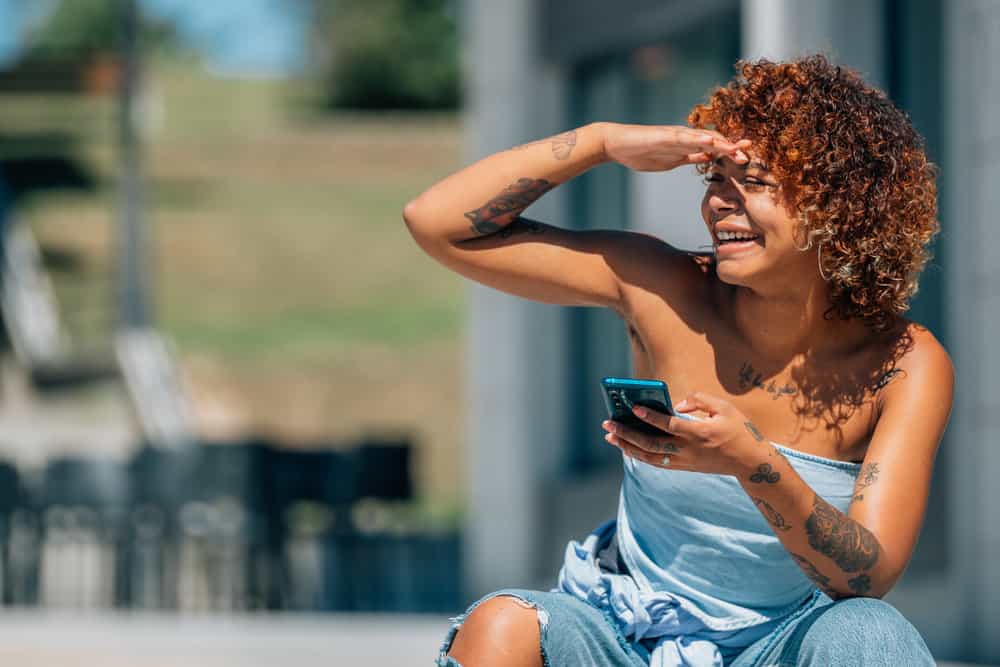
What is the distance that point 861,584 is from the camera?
248cm

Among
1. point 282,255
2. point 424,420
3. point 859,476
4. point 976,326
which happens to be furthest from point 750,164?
point 282,255

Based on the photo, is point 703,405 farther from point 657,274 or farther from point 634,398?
point 657,274

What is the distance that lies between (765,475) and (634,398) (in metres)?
0.25

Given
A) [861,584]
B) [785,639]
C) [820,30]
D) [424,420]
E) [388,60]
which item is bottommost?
[424,420]

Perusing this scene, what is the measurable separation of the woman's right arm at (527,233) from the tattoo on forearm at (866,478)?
578mm

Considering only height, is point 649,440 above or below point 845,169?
below

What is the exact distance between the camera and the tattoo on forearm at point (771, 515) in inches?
94.8

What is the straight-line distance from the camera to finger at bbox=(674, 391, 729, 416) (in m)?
2.34

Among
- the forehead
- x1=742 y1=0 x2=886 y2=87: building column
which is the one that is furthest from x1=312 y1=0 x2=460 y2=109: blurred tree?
the forehead

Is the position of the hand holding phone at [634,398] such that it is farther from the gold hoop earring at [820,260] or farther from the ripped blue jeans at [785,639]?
the gold hoop earring at [820,260]

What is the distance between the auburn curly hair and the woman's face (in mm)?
26

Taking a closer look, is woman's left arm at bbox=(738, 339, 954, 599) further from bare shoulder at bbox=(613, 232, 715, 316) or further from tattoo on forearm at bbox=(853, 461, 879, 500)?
bare shoulder at bbox=(613, 232, 715, 316)

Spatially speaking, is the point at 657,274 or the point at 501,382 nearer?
the point at 657,274

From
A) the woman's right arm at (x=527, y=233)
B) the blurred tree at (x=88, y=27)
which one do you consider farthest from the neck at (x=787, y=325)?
the blurred tree at (x=88, y=27)
